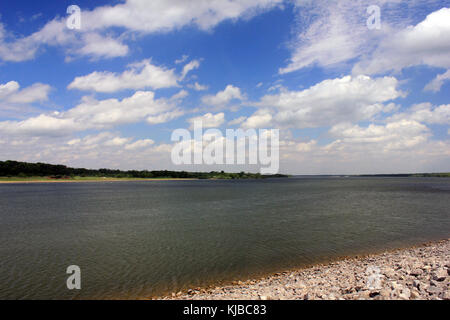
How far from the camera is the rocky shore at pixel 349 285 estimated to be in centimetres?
916

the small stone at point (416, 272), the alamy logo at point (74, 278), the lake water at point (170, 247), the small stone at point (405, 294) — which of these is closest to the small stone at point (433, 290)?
the small stone at point (405, 294)

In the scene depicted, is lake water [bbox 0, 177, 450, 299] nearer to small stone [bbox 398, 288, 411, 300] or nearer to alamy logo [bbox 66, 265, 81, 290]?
alamy logo [bbox 66, 265, 81, 290]

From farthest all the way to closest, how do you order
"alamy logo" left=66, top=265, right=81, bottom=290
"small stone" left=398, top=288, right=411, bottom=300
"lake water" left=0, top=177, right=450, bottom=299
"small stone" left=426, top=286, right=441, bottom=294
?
"lake water" left=0, top=177, right=450, bottom=299 < "alamy logo" left=66, top=265, right=81, bottom=290 < "small stone" left=426, top=286, right=441, bottom=294 < "small stone" left=398, top=288, right=411, bottom=300

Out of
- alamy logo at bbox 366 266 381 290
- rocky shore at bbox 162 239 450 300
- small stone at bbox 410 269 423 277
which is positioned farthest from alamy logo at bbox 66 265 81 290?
small stone at bbox 410 269 423 277

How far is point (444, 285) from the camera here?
9.36 m

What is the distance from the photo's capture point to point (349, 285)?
35.4 ft

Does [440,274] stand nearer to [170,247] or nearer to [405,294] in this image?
[405,294]

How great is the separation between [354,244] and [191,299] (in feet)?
52.7

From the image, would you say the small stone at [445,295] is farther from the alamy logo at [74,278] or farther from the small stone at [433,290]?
the alamy logo at [74,278]

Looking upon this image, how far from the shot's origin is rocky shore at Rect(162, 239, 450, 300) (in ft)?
30.0

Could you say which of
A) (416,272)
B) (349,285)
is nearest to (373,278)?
(349,285)

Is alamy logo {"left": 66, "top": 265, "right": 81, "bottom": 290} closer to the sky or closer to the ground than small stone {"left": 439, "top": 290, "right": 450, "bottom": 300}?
closer to the ground
